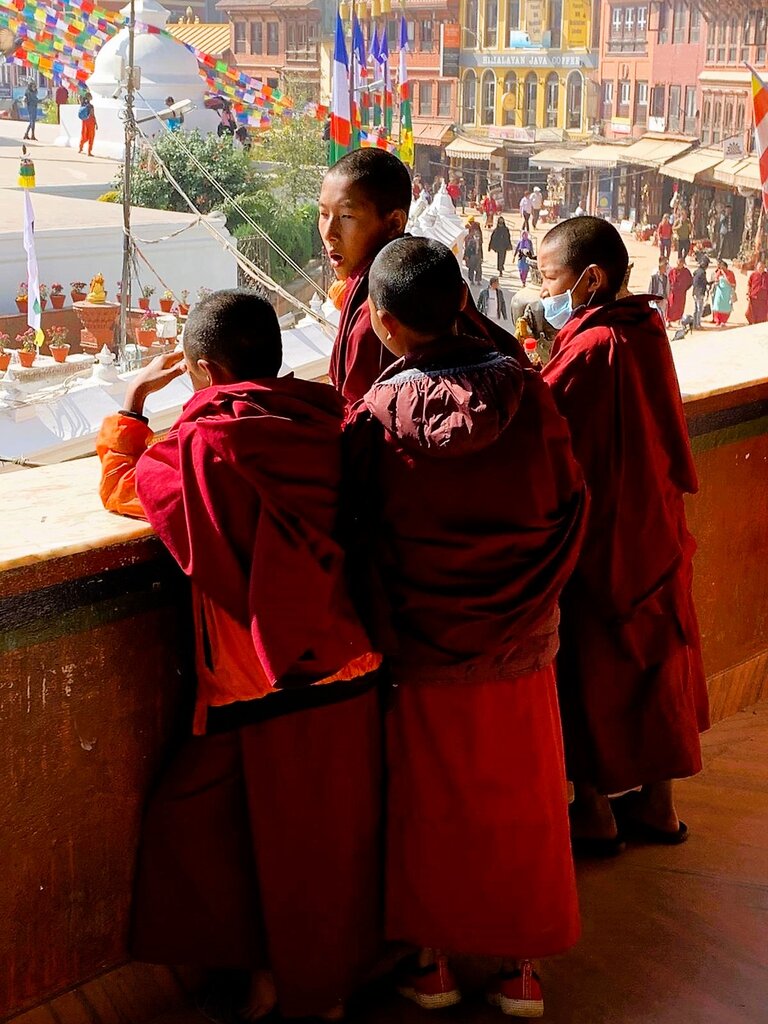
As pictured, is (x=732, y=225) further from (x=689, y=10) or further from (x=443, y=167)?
(x=443, y=167)

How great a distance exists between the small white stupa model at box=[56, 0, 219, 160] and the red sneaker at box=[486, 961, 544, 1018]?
20.3m

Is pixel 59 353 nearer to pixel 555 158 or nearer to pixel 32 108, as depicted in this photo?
pixel 555 158

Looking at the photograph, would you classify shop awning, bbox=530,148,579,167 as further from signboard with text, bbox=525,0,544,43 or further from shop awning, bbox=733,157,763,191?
shop awning, bbox=733,157,763,191

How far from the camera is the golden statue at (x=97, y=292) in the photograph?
16.0m

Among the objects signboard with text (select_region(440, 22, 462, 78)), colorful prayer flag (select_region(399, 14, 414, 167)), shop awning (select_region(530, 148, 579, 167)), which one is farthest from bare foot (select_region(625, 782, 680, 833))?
signboard with text (select_region(440, 22, 462, 78))

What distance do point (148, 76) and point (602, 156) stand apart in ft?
24.7

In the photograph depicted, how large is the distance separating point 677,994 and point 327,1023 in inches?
15.1

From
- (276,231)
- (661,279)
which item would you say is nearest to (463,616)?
(661,279)

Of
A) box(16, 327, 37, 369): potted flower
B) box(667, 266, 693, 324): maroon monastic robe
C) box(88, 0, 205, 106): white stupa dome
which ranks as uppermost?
box(88, 0, 205, 106): white stupa dome

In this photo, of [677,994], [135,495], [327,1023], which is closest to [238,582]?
[135,495]

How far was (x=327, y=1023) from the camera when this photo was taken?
4.15 ft

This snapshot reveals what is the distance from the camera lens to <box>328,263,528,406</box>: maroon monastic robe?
4.45ft

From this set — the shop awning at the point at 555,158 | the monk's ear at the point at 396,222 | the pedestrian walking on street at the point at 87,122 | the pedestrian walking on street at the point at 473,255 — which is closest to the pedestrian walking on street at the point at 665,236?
the shop awning at the point at 555,158

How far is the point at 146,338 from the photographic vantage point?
1605 cm
